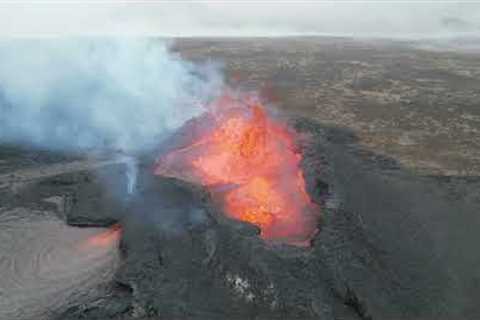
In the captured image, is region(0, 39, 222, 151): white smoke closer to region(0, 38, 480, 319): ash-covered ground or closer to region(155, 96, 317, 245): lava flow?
region(0, 38, 480, 319): ash-covered ground

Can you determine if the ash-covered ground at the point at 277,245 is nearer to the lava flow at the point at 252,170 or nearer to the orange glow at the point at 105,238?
the orange glow at the point at 105,238

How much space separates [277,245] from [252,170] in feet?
25.3

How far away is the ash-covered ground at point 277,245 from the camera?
16766 mm

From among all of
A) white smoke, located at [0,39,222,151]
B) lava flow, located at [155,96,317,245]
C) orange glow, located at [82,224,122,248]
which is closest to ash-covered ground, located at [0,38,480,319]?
orange glow, located at [82,224,122,248]

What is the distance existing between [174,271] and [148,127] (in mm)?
15566

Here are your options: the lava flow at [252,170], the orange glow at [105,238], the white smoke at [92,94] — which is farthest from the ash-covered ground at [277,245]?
the white smoke at [92,94]

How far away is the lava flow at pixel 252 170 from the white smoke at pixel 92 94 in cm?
306

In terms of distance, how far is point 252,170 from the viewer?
26250 mm

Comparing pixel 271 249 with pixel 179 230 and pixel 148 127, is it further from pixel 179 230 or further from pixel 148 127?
pixel 148 127

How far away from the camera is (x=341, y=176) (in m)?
26.1

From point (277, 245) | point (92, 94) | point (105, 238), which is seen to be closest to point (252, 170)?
point (277, 245)

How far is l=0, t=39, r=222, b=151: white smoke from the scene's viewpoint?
3099 centimetres

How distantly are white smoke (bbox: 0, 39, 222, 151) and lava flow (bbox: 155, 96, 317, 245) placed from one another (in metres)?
3.06

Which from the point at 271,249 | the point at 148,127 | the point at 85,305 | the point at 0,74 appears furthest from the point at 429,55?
the point at 85,305
